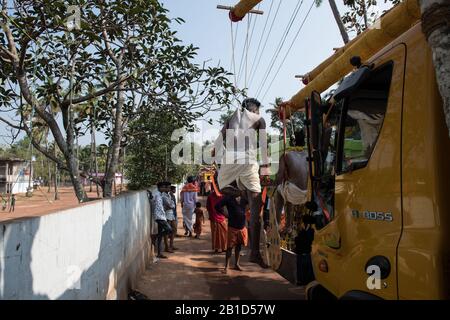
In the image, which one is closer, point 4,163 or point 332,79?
point 332,79

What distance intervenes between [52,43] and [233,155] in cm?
319

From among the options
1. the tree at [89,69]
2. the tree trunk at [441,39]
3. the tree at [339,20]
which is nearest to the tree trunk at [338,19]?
the tree at [339,20]

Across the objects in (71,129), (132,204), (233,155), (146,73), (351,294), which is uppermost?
(146,73)

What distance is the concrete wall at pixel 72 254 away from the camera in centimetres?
207

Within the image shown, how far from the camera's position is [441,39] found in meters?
1.77


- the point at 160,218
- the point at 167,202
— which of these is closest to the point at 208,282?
the point at 160,218

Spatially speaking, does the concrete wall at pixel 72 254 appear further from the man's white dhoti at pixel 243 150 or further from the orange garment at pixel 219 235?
the orange garment at pixel 219 235

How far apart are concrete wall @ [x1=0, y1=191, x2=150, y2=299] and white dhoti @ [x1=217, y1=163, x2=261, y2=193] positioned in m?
1.50

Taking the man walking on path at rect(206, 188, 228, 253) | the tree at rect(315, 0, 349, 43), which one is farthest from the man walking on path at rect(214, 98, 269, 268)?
the tree at rect(315, 0, 349, 43)

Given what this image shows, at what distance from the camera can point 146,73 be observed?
6902 millimetres

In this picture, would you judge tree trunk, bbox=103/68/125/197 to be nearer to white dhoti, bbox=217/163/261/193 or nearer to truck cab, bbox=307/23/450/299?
white dhoti, bbox=217/163/261/193
